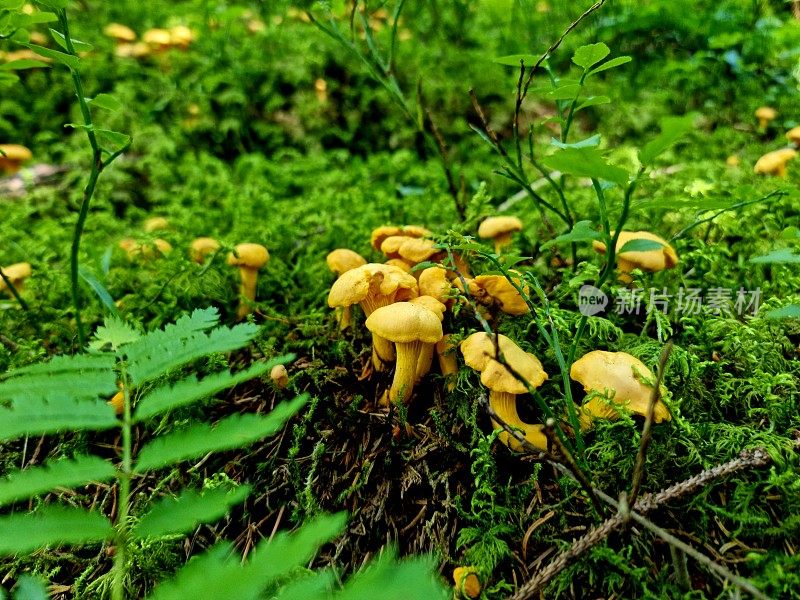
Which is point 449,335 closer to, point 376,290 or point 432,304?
point 432,304

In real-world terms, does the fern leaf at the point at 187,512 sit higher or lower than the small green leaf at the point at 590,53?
lower

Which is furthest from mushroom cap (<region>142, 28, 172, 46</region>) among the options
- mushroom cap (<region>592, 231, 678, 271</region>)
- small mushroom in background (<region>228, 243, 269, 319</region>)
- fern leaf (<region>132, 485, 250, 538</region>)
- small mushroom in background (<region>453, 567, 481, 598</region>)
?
small mushroom in background (<region>453, 567, 481, 598</region>)

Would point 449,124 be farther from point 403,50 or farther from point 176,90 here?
point 176,90

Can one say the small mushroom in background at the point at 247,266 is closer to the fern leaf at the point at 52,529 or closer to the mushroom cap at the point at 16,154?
the fern leaf at the point at 52,529

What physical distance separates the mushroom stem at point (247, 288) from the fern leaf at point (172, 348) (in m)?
1.02

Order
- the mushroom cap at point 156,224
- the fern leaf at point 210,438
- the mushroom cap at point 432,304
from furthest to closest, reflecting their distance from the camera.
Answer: the mushroom cap at point 156,224, the mushroom cap at point 432,304, the fern leaf at point 210,438

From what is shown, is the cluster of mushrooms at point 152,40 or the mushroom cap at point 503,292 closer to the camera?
the mushroom cap at point 503,292

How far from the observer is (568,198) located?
309cm

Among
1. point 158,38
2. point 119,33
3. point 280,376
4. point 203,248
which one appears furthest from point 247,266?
point 119,33

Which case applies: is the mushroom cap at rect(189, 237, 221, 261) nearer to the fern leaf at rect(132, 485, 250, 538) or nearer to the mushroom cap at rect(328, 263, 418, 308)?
the mushroom cap at rect(328, 263, 418, 308)

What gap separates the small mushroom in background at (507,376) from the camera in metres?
1.58

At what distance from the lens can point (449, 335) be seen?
192cm

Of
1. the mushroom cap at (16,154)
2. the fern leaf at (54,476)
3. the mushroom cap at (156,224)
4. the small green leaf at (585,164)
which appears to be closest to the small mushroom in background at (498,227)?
the small green leaf at (585,164)

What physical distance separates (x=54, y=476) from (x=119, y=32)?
5.15m
